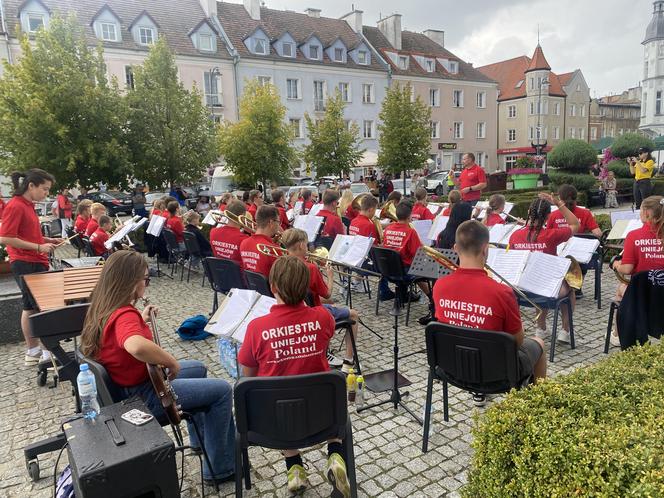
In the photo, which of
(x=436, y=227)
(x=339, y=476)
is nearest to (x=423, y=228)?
(x=436, y=227)

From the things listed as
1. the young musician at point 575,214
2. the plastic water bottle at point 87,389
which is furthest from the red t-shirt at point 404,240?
the plastic water bottle at point 87,389

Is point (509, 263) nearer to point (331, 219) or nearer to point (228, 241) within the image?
point (228, 241)

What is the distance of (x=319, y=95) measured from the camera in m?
35.3

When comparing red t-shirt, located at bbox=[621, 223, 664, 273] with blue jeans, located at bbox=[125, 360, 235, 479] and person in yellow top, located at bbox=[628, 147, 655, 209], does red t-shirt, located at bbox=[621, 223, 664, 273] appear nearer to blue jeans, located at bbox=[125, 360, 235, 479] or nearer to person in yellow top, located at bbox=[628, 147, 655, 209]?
blue jeans, located at bbox=[125, 360, 235, 479]

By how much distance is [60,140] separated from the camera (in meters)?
13.3

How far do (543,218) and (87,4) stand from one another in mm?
32756

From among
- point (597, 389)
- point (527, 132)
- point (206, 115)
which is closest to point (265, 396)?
point (597, 389)

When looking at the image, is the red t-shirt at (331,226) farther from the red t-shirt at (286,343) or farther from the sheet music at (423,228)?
the red t-shirt at (286,343)

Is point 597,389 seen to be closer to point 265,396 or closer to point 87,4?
point 265,396

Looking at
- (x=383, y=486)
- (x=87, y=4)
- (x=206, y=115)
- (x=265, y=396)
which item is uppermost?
(x=87, y=4)

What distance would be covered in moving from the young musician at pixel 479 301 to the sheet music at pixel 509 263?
1421 millimetres

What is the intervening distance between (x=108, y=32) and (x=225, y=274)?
28790 mm

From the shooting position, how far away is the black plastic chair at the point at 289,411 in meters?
2.54

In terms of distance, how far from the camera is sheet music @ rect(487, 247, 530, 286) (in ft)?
16.1
